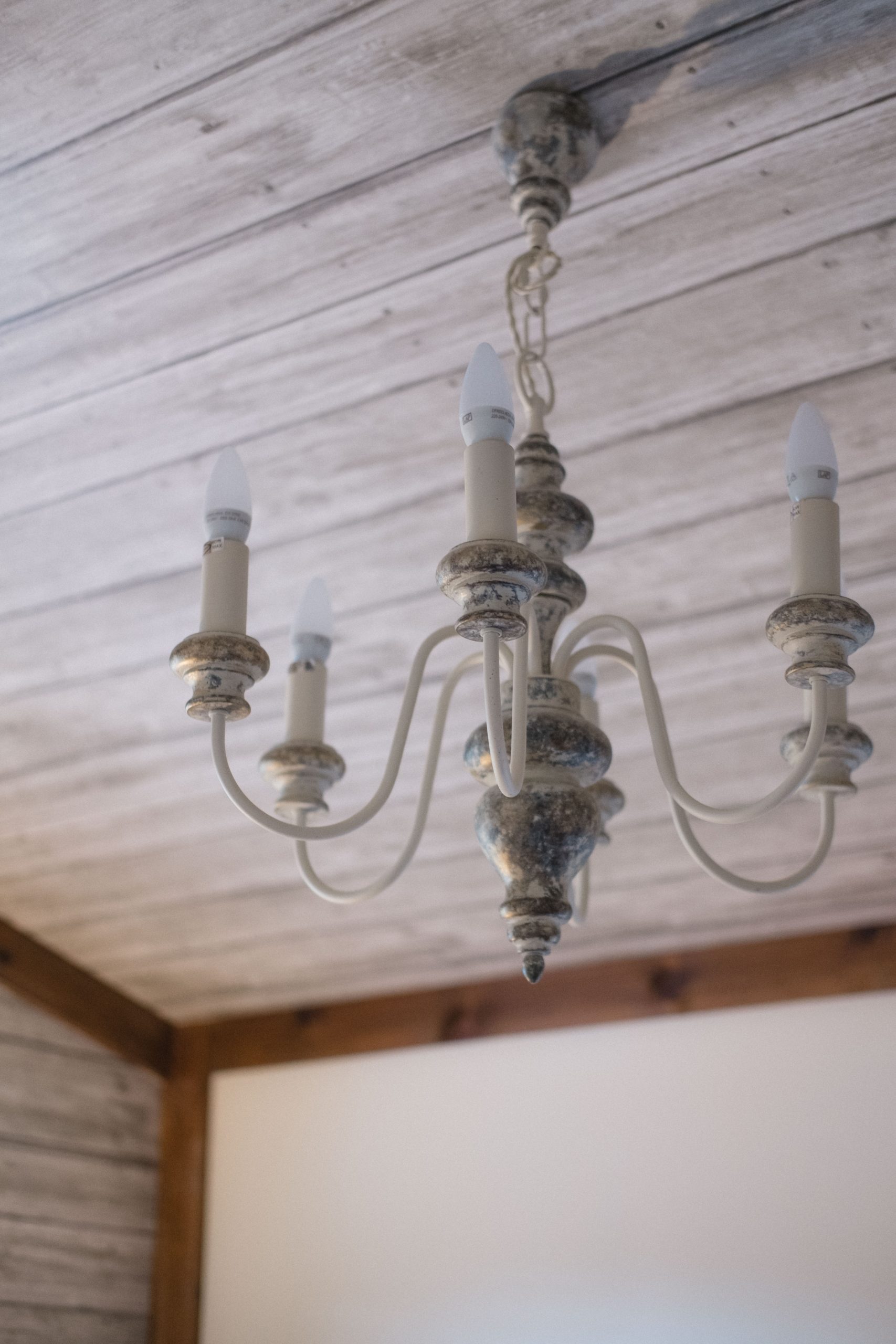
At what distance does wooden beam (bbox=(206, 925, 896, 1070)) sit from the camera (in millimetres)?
2650

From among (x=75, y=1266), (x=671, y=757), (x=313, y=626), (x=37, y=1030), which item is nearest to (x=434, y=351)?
(x=313, y=626)

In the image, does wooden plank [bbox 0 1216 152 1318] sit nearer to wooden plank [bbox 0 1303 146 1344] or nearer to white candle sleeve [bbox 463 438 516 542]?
wooden plank [bbox 0 1303 146 1344]

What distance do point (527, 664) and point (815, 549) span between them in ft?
0.78

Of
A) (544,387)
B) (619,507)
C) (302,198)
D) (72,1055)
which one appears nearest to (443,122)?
(302,198)

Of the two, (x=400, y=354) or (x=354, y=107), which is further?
(x=400, y=354)

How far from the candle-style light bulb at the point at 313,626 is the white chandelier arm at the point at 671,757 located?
267 mm

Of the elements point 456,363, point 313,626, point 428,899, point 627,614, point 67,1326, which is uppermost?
point 456,363

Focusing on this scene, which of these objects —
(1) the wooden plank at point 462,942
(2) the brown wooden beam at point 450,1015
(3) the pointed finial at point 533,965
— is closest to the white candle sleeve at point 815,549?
(3) the pointed finial at point 533,965

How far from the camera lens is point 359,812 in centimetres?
111

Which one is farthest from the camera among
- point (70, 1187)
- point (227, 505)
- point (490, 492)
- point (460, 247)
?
point (70, 1187)

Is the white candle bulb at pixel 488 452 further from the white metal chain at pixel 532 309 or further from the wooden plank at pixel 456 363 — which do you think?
the wooden plank at pixel 456 363

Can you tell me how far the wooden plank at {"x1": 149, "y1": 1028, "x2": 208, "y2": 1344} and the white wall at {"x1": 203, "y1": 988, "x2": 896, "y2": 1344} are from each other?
0.04m

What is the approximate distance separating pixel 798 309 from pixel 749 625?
546mm

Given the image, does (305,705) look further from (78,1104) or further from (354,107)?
(78,1104)
